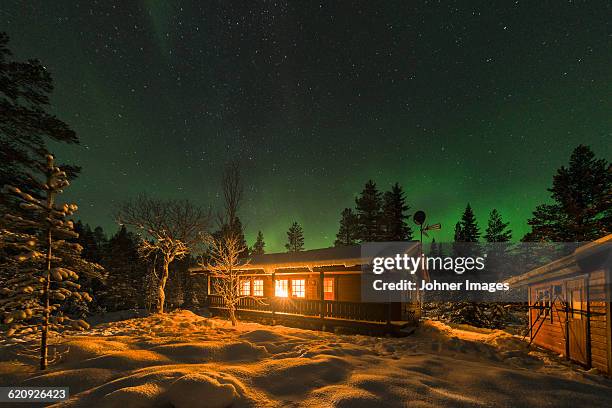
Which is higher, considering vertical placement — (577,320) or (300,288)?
(577,320)

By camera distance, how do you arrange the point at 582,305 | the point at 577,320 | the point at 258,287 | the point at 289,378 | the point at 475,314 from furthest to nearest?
1. the point at 475,314
2. the point at 258,287
3. the point at 577,320
4. the point at 582,305
5. the point at 289,378

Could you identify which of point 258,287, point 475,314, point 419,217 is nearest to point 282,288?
point 258,287

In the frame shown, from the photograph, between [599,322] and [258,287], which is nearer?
[599,322]

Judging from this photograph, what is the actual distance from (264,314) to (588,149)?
26.7 metres

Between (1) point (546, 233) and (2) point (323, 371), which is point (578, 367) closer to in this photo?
(2) point (323, 371)

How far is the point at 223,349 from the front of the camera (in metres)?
8.67

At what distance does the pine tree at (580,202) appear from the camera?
21.2 m

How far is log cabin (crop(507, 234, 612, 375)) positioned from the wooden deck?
5717 millimetres

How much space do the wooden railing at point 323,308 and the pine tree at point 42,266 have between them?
10.5m

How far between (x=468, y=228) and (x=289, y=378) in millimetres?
38295

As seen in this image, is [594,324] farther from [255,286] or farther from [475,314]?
[475,314]

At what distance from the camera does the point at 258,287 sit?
20.0 meters

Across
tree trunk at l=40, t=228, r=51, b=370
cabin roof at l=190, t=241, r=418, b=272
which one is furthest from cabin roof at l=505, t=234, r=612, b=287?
tree trunk at l=40, t=228, r=51, b=370

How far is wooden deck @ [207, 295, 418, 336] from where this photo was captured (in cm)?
1366
